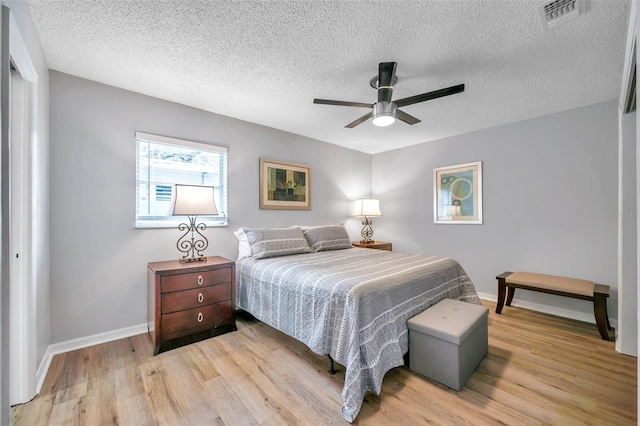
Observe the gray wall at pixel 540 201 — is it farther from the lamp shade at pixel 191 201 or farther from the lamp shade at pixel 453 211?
the lamp shade at pixel 191 201

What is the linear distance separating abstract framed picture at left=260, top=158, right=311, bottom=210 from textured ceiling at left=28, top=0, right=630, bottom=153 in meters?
0.92

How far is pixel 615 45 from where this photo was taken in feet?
6.30

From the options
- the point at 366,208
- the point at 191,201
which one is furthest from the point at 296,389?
the point at 366,208

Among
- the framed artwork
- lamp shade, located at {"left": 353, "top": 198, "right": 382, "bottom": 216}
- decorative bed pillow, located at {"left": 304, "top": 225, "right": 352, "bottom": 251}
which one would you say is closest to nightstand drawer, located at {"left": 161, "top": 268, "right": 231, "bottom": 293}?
decorative bed pillow, located at {"left": 304, "top": 225, "right": 352, "bottom": 251}

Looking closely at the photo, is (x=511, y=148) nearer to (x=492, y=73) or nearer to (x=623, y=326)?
(x=492, y=73)

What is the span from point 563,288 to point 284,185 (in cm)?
340

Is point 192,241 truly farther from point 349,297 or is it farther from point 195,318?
point 349,297

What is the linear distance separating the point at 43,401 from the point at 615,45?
4547 mm

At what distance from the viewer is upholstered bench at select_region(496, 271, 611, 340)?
256 centimetres

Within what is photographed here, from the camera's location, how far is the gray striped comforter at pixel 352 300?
169 cm

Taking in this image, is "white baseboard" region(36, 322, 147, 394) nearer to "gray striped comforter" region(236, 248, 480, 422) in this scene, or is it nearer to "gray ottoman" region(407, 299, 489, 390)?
"gray striped comforter" region(236, 248, 480, 422)

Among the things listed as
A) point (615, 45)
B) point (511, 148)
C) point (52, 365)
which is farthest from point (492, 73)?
point (52, 365)

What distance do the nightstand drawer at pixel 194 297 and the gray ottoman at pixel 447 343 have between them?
1.75m

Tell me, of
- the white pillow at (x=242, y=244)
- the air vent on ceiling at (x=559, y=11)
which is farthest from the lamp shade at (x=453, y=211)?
the white pillow at (x=242, y=244)
